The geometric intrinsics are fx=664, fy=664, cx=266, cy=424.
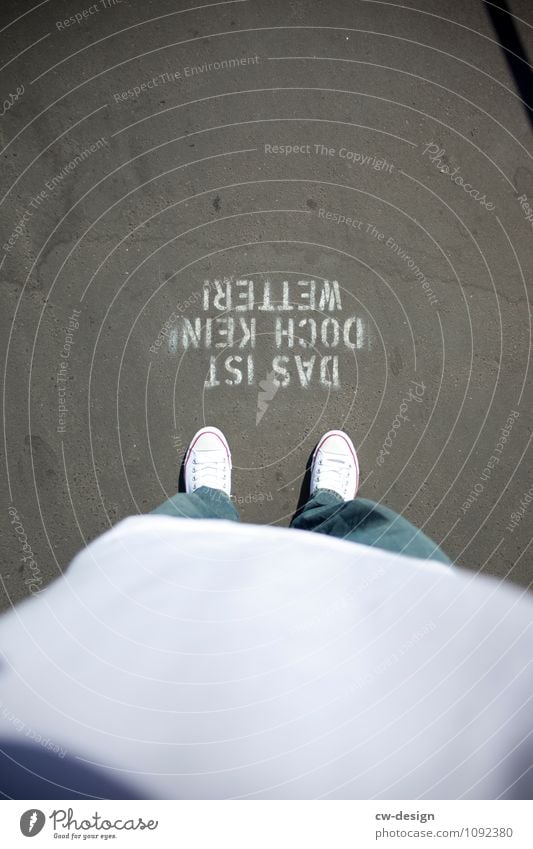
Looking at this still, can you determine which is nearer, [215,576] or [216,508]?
[215,576]

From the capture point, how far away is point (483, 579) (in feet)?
10.3

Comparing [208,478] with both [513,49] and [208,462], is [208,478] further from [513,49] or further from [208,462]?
[513,49]

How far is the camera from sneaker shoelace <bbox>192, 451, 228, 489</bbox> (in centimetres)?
315

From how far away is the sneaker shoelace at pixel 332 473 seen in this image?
3.11 metres

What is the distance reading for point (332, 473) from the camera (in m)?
3.12

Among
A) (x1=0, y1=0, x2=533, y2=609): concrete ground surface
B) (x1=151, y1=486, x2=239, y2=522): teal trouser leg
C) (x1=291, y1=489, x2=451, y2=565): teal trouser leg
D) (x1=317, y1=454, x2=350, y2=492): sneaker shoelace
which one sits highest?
(x1=0, y1=0, x2=533, y2=609): concrete ground surface

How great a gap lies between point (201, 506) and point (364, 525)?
29.8 inches

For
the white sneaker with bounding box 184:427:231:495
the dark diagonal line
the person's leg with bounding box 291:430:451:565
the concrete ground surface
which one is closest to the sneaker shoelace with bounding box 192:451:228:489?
the white sneaker with bounding box 184:427:231:495

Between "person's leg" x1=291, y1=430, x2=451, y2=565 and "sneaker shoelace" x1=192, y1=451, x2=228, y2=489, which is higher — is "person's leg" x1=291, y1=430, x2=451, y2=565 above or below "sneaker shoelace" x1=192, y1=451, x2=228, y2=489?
below

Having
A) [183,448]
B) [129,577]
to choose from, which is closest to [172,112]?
[183,448]

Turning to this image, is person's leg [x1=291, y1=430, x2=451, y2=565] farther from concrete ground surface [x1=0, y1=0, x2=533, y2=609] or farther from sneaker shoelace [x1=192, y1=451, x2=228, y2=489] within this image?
sneaker shoelace [x1=192, y1=451, x2=228, y2=489]

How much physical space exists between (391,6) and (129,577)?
3.06 m

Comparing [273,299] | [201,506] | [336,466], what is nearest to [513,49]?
[273,299]

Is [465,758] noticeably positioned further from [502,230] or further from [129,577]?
[502,230]
